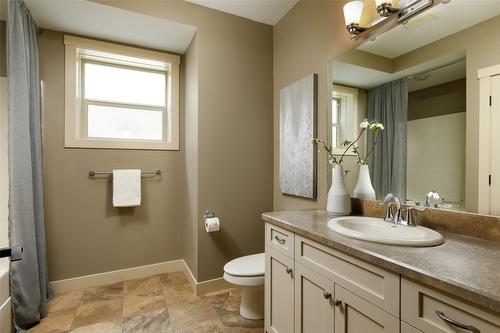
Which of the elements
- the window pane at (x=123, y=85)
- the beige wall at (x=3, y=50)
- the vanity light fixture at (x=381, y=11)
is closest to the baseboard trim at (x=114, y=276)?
the window pane at (x=123, y=85)

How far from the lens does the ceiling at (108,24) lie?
199 centimetres

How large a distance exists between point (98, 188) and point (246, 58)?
1905 millimetres

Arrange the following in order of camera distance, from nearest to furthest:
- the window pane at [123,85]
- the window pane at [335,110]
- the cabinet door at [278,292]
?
the cabinet door at [278,292]
the window pane at [335,110]
the window pane at [123,85]

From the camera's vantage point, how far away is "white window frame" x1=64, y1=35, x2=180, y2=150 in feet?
7.66

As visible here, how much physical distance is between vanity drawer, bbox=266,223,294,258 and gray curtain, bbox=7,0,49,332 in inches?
66.6

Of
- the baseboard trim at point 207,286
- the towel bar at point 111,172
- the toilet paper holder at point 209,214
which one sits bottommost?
the baseboard trim at point 207,286

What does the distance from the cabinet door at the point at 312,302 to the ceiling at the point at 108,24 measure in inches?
86.2

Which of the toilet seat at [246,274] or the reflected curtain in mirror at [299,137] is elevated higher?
the reflected curtain in mirror at [299,137]

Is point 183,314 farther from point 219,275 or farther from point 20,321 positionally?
point 20,321

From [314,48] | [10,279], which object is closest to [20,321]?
[10,279]

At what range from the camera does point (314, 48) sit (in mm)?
2014

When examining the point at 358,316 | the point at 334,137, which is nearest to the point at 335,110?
the point at 334,137

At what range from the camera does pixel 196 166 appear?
2.25 m

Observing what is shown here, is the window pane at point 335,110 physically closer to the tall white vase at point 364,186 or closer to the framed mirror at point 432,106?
the framed mirror at point 432,106
